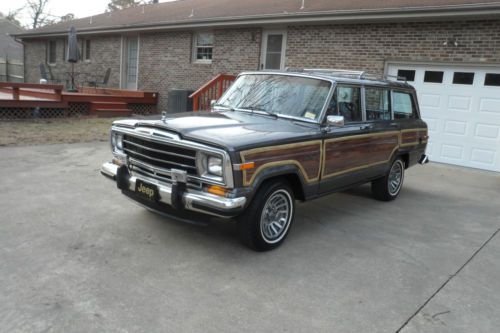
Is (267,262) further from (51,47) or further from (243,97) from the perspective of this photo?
(51,47)

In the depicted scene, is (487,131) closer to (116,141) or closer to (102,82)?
(116,141)

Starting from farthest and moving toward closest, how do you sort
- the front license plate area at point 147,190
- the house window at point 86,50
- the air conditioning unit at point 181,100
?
1. the house window at point 86,50
2. the air conditioning unit at point 181,100
3. the front license plate area at point 147,190

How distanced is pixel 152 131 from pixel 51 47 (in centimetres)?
2150

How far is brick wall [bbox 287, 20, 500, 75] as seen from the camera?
29.6ft

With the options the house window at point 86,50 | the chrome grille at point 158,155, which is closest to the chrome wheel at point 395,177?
the chrome grille at point 158,155

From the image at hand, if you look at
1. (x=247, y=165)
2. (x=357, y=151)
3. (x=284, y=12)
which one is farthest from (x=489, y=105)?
(x=247, y=165)

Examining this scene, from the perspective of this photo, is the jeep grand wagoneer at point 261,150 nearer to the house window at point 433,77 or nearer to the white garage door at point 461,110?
the white garage door at point 461,110

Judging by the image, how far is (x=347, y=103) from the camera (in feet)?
17.0

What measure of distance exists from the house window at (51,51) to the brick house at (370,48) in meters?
7.24

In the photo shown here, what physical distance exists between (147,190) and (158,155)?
352mm

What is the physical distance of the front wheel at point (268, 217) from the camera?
3.95 m

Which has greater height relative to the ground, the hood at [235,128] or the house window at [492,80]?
the house window at [492,80]

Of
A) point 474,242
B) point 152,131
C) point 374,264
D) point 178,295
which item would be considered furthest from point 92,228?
point 474,242

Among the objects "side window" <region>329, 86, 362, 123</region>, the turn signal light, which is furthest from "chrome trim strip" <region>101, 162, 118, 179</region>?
"side window" <region>329, 86, 362, 123</region>
